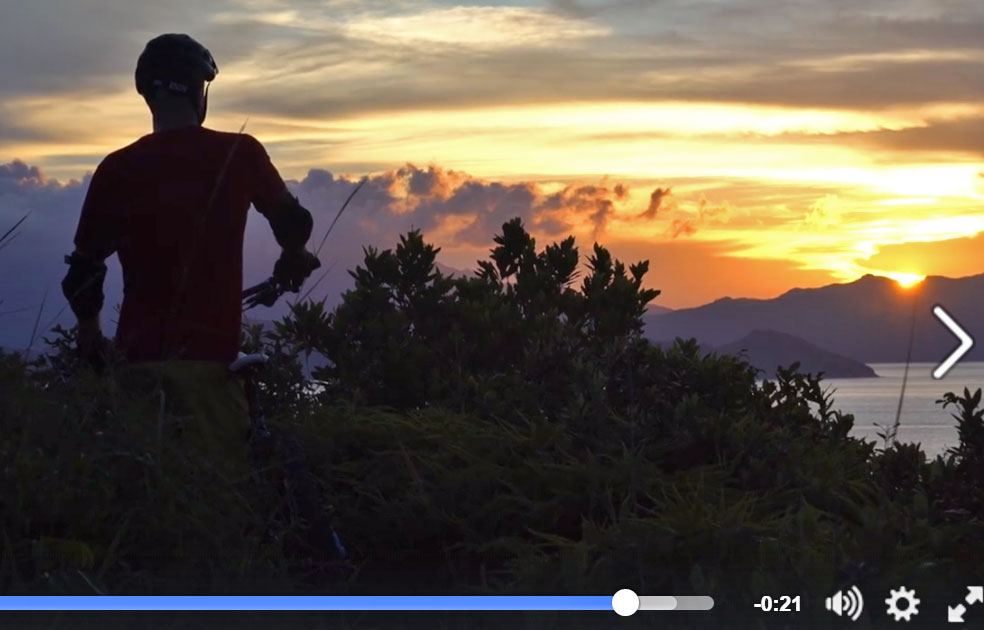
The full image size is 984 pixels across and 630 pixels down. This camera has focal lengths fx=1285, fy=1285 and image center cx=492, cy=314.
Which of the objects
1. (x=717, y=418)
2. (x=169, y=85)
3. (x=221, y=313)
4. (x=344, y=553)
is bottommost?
(x=344, y=553)

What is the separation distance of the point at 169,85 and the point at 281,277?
1.14 metres

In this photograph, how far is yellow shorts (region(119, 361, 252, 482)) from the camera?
624 centimetres

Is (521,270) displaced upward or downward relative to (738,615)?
upward

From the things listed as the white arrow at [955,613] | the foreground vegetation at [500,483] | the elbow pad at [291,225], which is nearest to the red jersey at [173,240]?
the elbow pad at [291,225]

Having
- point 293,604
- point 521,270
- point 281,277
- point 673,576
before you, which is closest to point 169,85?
point 281,277

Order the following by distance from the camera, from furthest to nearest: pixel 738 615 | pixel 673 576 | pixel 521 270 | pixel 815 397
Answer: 1. pixel 521 270
2. pixel 815 397
3. pixel 673 576
4. pixel 738 615

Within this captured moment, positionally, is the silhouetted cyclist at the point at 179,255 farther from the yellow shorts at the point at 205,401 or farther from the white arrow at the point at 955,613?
the white arrow at the point at 955,613

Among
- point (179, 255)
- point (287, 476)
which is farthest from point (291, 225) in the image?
point (287, 476)

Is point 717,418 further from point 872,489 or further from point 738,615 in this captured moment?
point 738,615

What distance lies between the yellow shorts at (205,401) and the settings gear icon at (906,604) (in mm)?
3026

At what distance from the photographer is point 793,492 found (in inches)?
280

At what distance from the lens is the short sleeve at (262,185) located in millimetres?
6664

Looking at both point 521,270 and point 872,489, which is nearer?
point 872,489

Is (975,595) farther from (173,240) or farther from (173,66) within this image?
(173,66)
